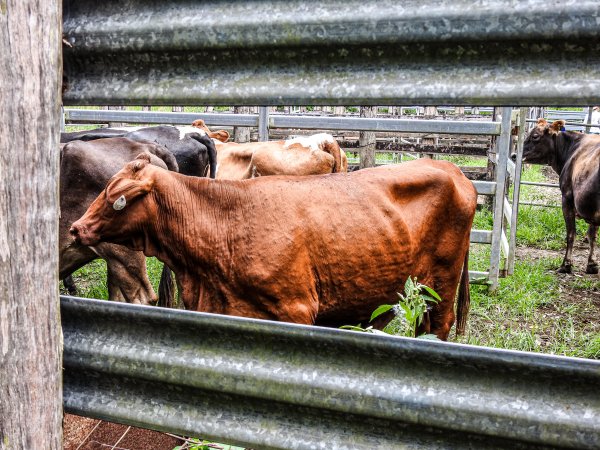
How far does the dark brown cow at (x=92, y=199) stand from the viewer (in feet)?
16.9

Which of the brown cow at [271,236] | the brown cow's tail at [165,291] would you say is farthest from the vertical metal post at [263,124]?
the brown cow at [271,236]

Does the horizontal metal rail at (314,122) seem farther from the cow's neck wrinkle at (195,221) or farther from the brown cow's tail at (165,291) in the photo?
the cow's neck wrinkle at (195,221)

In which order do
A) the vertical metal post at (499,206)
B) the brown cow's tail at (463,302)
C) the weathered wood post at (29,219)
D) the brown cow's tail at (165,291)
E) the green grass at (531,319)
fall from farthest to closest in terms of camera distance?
the vertical metal post at (499,206), the brown cow's tail at (165,291), the green grass at (531,319), the brown cow's tail at (463,302), the weathered wood post at (29,219)

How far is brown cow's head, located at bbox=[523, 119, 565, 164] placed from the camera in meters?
10.1

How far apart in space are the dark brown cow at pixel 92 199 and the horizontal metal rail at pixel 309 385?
420cm

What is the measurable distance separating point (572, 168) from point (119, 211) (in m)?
6.98

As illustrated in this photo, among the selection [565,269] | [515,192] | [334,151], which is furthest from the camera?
[565,269]

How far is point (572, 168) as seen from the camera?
8.80m

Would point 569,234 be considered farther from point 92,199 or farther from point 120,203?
point 120,203

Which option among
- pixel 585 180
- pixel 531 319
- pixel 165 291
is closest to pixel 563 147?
pixel 585 180

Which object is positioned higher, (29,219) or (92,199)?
(29,219)

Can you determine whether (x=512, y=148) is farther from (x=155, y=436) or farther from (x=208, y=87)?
(x=208, y=87)

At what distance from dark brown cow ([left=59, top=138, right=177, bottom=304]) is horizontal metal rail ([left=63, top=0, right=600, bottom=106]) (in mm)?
4226

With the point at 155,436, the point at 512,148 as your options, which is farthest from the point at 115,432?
the point at 512,148
